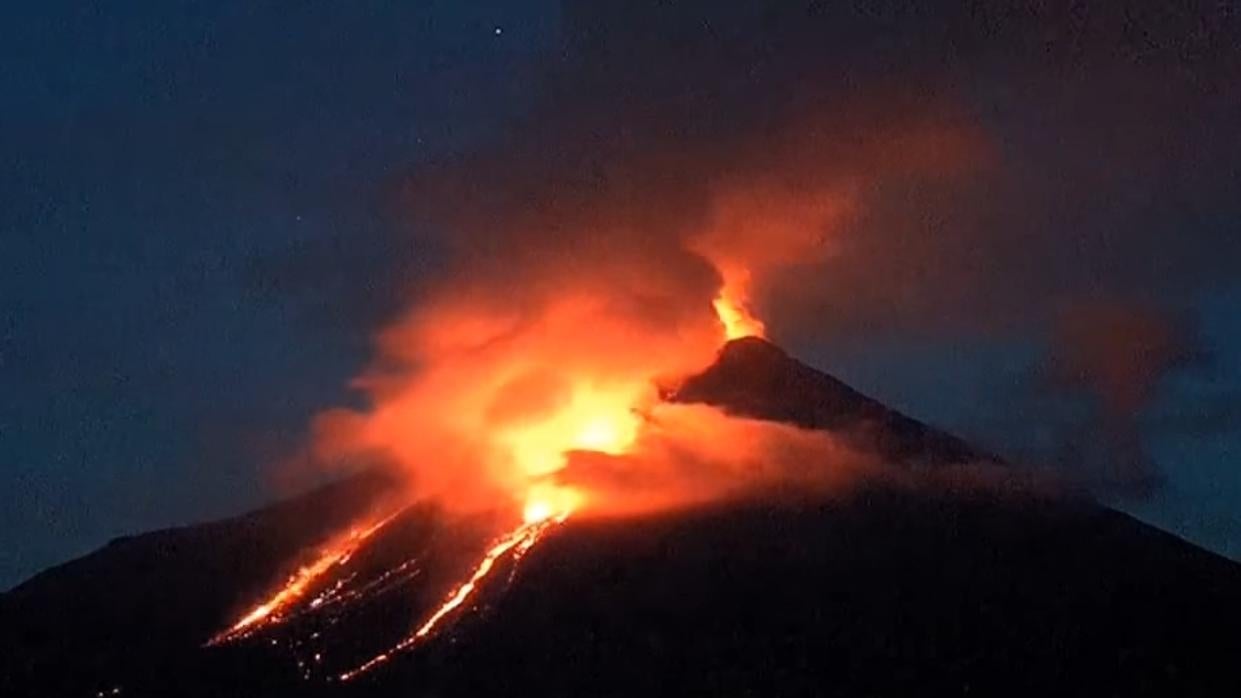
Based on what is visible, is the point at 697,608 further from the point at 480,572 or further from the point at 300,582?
the point at 300,582

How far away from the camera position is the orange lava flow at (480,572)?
70.2 metres

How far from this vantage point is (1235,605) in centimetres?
7675

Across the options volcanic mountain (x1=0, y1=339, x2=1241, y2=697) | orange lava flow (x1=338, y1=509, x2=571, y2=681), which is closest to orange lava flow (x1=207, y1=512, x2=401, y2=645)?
volcanic mountain (x1=0, y1=339, x2=1241, y2=697)

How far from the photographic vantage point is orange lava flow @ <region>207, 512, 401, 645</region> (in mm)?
76438

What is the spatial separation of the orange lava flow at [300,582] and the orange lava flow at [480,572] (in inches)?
248

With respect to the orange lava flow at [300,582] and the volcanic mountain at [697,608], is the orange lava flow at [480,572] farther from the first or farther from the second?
the orange lava flow at [300,582]

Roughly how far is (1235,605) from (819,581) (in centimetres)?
1471

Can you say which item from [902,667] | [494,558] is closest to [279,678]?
[494,558]

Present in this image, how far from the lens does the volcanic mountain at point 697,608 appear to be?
2771 inches

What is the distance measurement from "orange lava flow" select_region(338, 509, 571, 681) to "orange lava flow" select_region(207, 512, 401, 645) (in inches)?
248

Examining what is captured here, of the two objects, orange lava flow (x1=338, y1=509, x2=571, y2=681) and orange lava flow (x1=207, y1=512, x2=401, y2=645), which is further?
orange lava flow (x1=207, y1=512, x2=401, y2=645)

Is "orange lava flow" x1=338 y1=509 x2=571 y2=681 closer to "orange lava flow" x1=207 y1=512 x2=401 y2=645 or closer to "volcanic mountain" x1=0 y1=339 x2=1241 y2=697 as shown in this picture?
"volcanic mountain" x1=0 y1=339 x2=1241 y2=697

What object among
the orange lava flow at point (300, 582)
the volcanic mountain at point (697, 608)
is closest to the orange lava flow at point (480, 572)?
the volcanic mountain at point (697, 608)

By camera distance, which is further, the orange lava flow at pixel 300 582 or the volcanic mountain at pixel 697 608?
the orange lava flow at pixel 300 582
